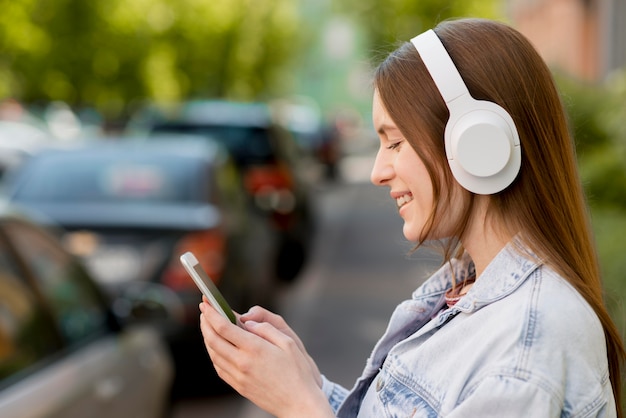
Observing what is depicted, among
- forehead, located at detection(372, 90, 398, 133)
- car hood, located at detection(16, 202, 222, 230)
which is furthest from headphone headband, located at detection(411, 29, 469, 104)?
car hood, located at detection(16, 202, 222, 230)

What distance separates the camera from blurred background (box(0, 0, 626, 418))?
3.92 metres

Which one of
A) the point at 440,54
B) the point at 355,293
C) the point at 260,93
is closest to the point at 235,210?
the point at 355,293

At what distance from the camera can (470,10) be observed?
23.8 metres

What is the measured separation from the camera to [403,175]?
1721 millimetres

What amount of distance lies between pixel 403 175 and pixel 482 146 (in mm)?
146

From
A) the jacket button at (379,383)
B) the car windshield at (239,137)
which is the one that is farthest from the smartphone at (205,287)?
the car windshield at (239,137)

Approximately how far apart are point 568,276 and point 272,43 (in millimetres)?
42228

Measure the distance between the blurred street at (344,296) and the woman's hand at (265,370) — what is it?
584mm

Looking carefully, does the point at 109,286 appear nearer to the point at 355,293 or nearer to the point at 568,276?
the point at 355,293

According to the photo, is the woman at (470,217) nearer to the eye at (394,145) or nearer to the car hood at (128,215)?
the eye at (394,145)

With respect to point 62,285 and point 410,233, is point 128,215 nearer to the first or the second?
A: point 62,285

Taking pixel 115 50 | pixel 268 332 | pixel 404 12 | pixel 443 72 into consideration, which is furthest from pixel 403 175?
pixel 404 12

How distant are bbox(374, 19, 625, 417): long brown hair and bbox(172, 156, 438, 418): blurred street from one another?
1.60ft

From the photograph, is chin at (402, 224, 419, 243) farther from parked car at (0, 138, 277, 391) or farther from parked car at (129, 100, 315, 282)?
parked car at (129, 100, 315, 282)
